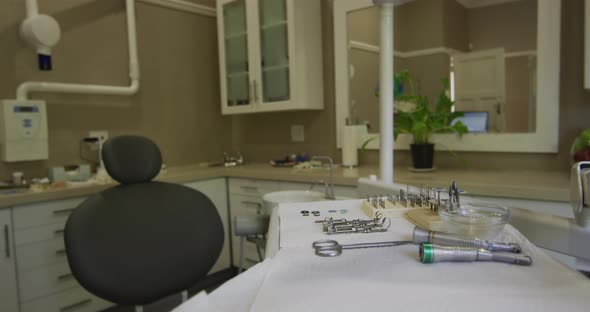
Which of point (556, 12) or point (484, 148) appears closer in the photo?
point (556, 12)

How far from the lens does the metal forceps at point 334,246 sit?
0.73 metres

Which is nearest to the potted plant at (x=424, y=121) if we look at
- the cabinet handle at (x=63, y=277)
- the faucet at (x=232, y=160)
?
the faucet at (x=232, y=160)

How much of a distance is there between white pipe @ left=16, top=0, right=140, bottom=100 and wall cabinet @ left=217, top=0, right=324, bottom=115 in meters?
0.61

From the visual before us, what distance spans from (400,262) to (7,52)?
2.40m

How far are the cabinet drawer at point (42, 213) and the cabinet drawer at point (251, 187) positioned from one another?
92 centimetres

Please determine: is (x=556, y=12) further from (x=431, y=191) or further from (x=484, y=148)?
(x=431, y=191)

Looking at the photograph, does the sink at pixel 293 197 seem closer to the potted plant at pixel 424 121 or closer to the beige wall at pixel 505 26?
the potted plant at pixel 424 121

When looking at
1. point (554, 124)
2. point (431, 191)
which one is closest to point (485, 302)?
point (431, 191)

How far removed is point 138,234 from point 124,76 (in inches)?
63.6

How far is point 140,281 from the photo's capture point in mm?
1377

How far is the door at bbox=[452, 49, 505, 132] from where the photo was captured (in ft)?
6.81

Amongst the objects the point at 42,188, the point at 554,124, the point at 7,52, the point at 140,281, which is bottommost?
the point at 140,281

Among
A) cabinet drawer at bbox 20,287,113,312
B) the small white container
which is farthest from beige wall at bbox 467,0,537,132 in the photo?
the small white container

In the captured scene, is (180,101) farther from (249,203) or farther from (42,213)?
(42,213)
